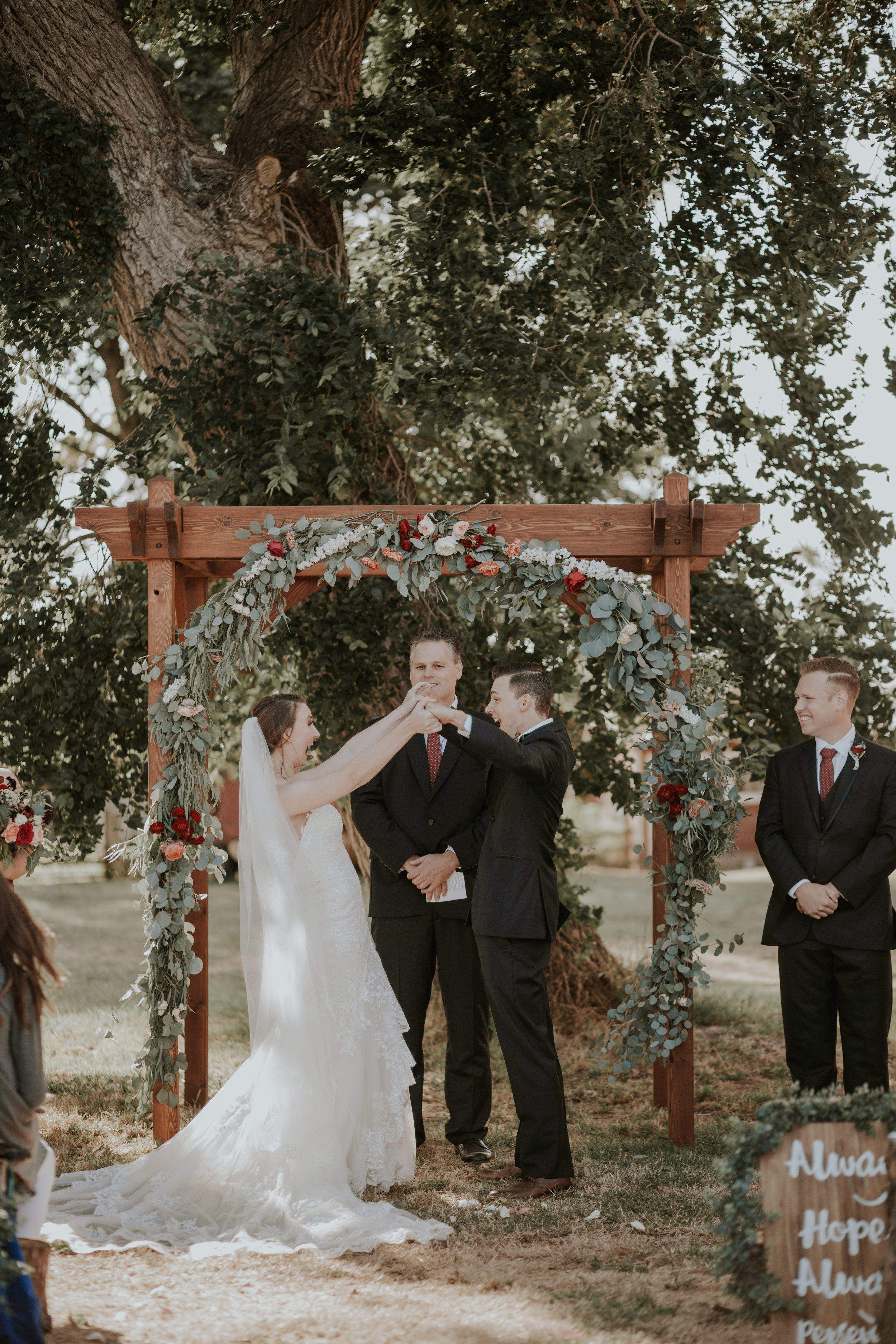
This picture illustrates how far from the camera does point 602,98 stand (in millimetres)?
6707

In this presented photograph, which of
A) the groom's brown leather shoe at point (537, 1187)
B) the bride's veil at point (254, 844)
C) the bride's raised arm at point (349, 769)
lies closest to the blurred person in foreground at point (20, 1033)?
the bride's veil at point (254, 844)

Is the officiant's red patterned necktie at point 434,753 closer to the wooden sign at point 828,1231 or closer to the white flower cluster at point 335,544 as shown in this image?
the white flower cluster at point 335,544

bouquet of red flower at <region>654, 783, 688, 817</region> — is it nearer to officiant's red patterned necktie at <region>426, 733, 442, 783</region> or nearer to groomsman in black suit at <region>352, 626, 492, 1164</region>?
groomsman in black suit at <region>352, 626, 492, 1164</region>

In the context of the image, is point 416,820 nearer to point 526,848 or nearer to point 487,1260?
point 526,848

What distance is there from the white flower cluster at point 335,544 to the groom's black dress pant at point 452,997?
1668 millimetres

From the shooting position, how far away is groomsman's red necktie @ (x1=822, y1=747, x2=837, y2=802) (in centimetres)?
497

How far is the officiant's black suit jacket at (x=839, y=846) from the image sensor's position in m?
4.79

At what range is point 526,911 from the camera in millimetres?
4559

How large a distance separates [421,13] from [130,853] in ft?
19.1

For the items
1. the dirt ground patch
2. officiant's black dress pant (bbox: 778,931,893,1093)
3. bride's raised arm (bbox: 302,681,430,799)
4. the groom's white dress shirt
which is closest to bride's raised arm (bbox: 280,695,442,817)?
bride's raised arm (bbox: 302,681,430,799)

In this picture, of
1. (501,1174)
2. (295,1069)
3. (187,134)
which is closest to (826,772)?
(501,1174)

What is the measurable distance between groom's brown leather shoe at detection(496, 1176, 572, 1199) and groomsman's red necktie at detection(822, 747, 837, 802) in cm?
193

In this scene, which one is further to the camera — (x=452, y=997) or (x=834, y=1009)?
(x=452, y=997)

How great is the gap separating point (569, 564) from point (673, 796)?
1129 mm
